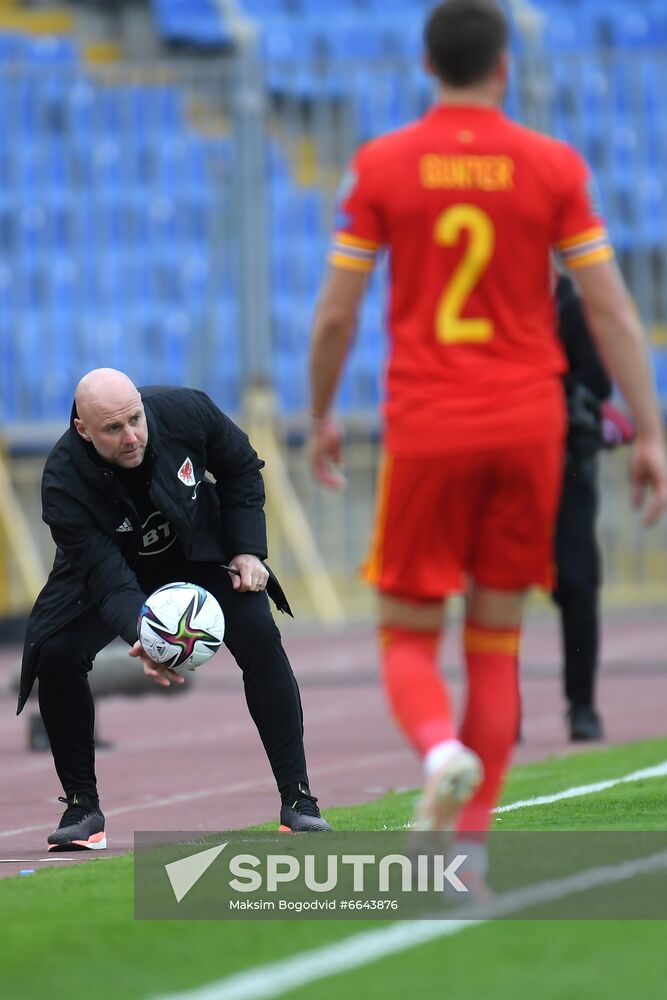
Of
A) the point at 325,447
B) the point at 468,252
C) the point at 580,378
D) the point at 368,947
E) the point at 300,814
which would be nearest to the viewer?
the point at 368,947

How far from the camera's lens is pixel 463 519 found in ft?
14.0

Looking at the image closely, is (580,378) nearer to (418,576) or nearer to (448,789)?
(418,576)

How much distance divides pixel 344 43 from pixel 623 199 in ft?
A: 15.4

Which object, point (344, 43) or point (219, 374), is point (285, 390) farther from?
point (344, 43)

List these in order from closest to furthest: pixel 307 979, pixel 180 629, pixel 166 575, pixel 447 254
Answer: pixel 307 979 → pixel 447 254 → pixel 180 629 → pixel 166 575

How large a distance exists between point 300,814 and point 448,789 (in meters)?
1.97

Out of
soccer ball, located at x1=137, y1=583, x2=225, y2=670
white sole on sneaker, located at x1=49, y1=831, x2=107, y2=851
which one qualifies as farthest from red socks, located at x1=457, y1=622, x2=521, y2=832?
white sole on sneaker, located at x1=49, y1=831, x2=107, y2=851

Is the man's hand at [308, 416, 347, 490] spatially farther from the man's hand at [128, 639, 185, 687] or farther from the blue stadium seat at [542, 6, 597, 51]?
the blue stadium seat at [542, 6, 597, 51]

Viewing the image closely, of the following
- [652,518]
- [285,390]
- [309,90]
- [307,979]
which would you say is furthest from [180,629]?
[309,90]

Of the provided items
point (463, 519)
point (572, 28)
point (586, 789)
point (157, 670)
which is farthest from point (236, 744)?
point (572, 28)

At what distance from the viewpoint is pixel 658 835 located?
5.33 m

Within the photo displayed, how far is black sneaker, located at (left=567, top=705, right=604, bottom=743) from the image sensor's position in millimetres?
9273

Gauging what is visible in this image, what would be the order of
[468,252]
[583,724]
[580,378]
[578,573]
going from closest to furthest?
[468,252]
[580,378]
[578,573]
[583,724]

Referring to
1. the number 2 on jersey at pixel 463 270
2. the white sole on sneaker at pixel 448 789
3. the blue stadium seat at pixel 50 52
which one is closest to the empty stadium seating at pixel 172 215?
the blue stadium seat at pixel 50 52
